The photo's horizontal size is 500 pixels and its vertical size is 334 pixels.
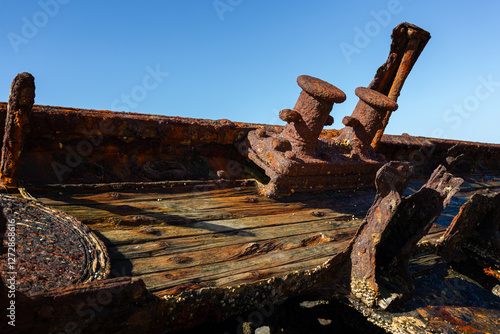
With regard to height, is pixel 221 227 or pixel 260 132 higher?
pixel 260 132

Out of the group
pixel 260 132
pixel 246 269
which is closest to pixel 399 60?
pixel 260 132

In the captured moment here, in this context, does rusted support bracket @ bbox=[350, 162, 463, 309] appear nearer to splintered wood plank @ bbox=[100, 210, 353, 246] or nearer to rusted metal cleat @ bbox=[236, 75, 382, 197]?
splintered wood plank @ bbox=[100, 210, 353, 246]

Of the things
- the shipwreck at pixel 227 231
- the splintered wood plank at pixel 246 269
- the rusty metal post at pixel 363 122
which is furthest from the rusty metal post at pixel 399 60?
the splintered wood plank at pixel 246 269

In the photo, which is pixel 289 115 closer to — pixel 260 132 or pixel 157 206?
pixel 260 132

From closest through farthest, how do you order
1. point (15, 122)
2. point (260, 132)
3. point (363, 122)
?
point (15, 122)
point (260, 132)
point (363, 122)

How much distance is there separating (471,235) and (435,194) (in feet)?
7.33

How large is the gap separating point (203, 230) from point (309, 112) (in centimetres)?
200

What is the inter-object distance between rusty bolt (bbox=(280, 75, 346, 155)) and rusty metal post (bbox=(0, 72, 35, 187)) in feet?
8.07

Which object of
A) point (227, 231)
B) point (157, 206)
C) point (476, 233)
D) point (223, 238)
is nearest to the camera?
point (223, 238)

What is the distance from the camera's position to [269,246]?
287cm

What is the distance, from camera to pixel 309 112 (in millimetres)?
4172

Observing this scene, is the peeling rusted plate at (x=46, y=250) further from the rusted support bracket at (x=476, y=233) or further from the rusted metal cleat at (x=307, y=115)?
the rusted support bracket at (x=476, y=233)

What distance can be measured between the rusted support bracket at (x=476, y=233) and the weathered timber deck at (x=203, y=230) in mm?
319

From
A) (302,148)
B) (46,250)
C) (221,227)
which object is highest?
(302,148)
